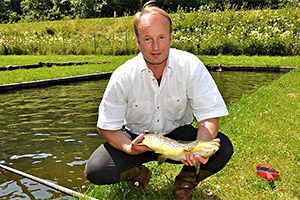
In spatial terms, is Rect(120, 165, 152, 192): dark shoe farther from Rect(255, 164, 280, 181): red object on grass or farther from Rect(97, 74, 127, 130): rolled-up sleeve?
Rect(255, 164, 280, 181): red object on grass

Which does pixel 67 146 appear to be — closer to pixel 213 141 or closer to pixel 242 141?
pixel 242 141

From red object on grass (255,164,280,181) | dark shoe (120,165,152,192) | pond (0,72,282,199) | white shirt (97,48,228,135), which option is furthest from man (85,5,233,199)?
pond (0,72,282,199)

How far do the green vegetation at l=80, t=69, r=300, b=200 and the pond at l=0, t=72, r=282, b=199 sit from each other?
2.60 feet

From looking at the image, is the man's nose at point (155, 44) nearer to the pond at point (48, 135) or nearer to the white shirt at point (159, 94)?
the white shirt at point (159, 94)

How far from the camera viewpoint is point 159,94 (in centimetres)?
311

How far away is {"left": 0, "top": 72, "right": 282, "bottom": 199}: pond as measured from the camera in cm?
416

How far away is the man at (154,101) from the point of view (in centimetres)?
297

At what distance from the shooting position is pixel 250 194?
333 centimetres

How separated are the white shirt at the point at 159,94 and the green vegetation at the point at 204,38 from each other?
720 inches

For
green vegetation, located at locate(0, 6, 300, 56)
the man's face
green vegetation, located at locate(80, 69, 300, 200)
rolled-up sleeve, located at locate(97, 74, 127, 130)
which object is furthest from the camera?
green vegetation, located at locate(0, 6, 300, 56)

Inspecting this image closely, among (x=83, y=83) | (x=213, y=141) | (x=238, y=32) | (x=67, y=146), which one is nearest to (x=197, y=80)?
(x=213, y=141)

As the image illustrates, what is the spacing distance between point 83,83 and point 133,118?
8.84 metres

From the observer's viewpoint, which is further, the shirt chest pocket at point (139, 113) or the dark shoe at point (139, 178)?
the dark shoe at point (139, 178)

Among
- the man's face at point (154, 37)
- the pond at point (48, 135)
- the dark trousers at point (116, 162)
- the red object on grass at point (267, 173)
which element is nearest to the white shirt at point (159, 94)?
the man's face at point (154, 37)
